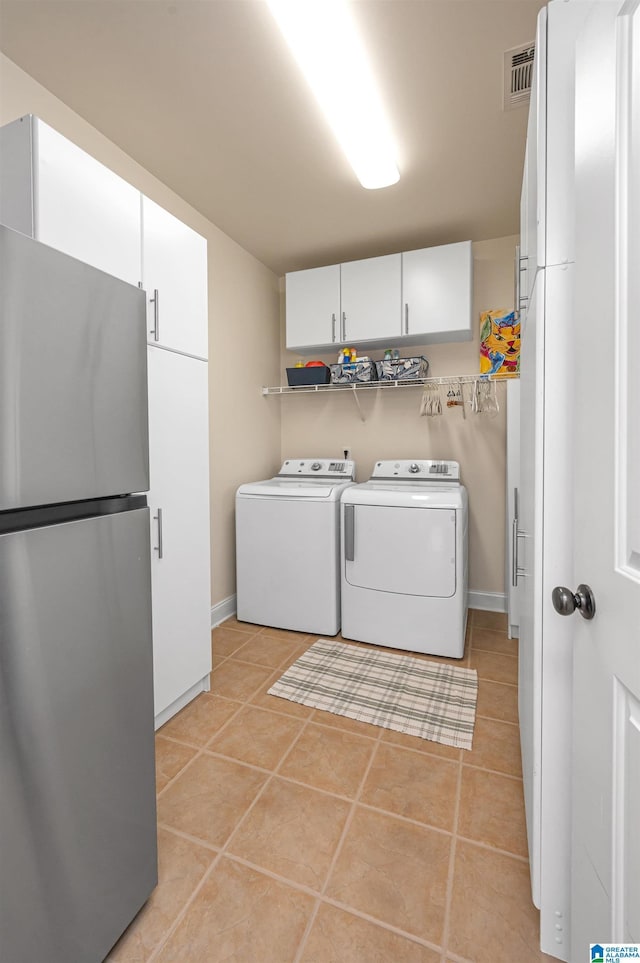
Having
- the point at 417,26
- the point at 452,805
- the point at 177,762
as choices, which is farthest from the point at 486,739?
the point at 417,26

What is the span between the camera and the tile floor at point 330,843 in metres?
1.03

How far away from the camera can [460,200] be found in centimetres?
252

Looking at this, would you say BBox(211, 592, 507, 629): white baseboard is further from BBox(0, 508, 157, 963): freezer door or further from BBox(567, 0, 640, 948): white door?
BBox(567, 0, 640, 948): white door

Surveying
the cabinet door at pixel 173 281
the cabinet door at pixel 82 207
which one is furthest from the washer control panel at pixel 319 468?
the cabinet door at pixel 82 207

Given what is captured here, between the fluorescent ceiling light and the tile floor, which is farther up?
the fluorescent ceiling light

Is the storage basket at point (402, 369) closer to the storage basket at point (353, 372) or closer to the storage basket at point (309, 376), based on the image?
the storage basket at point (353, 372)

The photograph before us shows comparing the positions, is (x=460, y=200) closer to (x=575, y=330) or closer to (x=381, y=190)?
(x=381, y=190)

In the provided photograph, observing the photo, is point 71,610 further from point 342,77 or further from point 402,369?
point 402,369

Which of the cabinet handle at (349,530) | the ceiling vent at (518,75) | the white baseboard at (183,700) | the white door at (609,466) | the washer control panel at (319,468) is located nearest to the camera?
the white door at (609,466)

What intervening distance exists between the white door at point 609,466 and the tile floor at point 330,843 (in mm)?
385

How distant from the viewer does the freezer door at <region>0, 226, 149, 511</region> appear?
704 millimetres

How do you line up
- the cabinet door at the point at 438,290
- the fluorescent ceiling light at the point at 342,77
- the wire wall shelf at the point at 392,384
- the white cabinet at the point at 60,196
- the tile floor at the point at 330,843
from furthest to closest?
the wire wall shelf at the point at 392,384, the cabinet door at the point at 438,290, the fluorescent ceiling light at the point at 342,77, the white cabinet at the point at 60,196, the tile floor at the point at 330,843

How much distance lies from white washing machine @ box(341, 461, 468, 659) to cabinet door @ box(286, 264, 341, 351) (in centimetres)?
120

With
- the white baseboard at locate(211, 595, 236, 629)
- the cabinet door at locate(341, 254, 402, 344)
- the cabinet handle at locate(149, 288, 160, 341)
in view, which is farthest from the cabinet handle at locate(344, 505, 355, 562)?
the cabinet handle at locate(149, 288, 160, 341)
